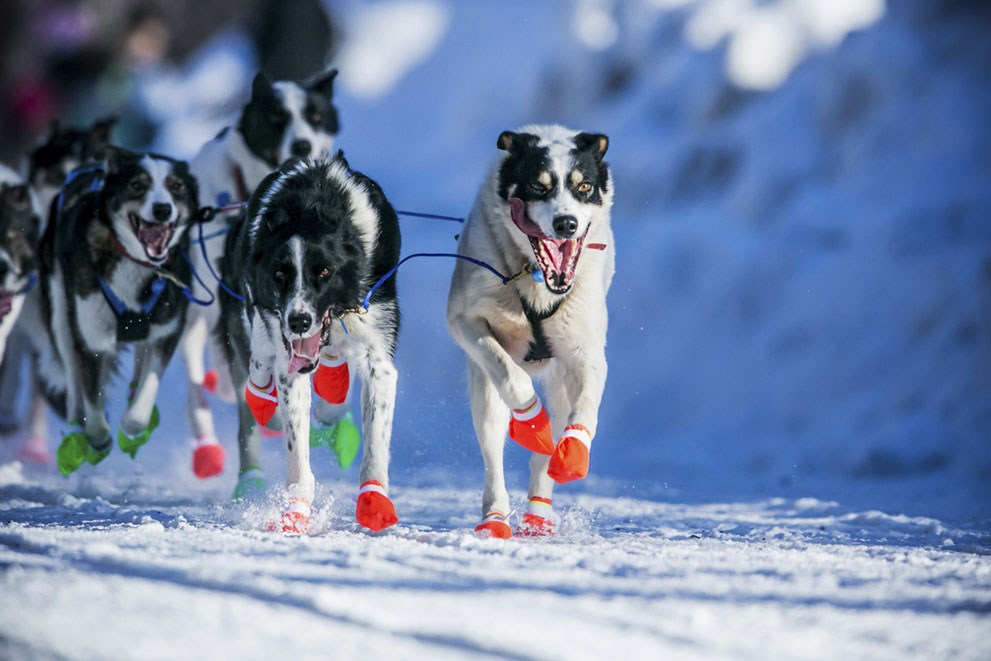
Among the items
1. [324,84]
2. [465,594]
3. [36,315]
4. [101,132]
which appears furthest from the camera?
[101,132]

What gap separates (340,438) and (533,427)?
47.7 inches

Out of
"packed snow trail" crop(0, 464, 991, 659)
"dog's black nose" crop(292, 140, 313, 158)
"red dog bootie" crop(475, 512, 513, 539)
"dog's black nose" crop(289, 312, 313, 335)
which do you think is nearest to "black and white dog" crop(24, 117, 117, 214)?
"dog's black nose" crop(292, 140, 313, 158)

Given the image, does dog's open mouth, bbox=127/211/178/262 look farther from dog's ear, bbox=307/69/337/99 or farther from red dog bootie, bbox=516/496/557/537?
red dog bootie, bbox=516/496/557/537

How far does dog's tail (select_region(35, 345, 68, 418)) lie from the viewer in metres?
5.70

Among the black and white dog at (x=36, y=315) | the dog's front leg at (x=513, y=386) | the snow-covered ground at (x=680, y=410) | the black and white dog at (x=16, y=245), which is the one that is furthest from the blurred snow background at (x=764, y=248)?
the dog's front leg at (x=513, y=386)

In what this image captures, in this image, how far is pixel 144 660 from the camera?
219cm

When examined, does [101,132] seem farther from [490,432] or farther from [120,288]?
[490,432]

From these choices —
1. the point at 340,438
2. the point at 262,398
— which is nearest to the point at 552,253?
the point at 262,398

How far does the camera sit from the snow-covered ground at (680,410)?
8.30 ft

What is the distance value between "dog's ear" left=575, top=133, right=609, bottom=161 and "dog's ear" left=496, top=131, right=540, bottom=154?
0.14m

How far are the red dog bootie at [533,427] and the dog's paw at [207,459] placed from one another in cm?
180

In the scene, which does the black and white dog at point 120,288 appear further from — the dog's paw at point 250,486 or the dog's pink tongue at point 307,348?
the dog's pink tongue at point 307,348

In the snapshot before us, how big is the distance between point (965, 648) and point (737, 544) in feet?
4.49

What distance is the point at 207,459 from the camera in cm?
520
